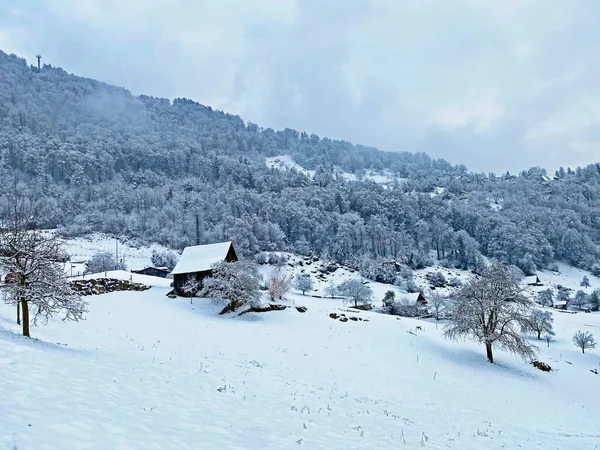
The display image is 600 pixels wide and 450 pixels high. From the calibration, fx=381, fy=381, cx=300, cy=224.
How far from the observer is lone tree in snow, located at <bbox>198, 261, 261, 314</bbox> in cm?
4538

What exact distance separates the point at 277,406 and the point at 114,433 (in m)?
7.25

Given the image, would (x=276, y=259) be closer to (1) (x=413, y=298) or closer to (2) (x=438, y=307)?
(1) (x=413, y=298)

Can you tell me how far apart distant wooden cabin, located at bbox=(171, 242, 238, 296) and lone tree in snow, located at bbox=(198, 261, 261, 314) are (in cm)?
501

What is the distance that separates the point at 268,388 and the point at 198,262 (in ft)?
132

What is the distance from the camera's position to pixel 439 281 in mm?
114062

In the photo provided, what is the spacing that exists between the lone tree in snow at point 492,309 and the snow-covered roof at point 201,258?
31391 mm

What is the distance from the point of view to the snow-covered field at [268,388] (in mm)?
9086

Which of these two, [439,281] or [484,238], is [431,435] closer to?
[439,281]

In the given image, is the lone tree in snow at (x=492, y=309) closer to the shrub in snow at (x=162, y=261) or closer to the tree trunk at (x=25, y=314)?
the tree trunk at (x=25, y=314)

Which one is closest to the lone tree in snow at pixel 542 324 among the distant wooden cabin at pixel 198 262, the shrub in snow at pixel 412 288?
the shrub in snow at pixel 412 288

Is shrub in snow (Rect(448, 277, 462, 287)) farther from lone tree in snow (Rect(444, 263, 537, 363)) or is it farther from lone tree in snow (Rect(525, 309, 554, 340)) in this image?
lone tree in snow (Rect(444, 263, 537, 363))

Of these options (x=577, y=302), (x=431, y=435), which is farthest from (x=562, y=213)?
(x=431, y=435)

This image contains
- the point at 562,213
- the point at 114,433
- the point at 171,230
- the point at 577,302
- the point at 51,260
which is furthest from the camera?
the point at 562,213

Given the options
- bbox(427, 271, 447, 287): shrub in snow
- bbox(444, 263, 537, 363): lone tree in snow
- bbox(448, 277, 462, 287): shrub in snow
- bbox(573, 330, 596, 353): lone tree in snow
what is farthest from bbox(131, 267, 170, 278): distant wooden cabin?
bbox(573, 330, 596, 353): lone tree in snow
